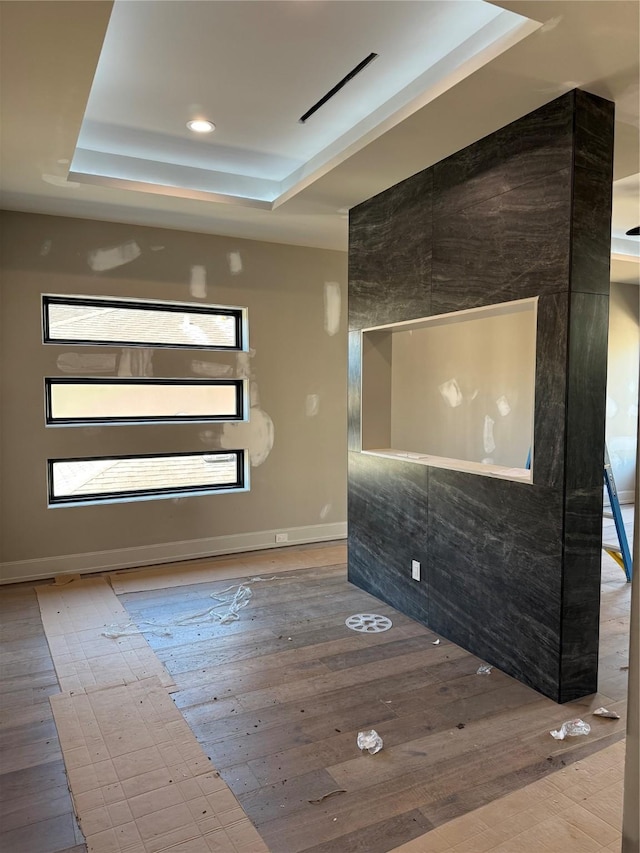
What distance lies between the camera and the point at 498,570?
9.21ft

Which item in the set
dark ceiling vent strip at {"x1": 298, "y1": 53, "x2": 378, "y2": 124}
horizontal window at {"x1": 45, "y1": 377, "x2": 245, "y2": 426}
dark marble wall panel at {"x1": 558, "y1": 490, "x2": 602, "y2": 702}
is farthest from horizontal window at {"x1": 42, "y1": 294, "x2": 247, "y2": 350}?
dark marble wall panel at {"x1": 558, "y1": 490, "x2": 602, "y2": 702}

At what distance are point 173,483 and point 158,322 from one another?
1298 millimetres

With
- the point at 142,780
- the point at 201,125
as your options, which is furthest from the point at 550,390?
the point at 201,125

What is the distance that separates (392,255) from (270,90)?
45.5 inches

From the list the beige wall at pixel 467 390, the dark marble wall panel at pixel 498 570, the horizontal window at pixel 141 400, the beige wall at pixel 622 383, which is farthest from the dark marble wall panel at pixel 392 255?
the beige wall at pixel 622 383

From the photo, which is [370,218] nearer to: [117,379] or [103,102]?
[103,102]

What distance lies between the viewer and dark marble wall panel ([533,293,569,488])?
2455 millimetres

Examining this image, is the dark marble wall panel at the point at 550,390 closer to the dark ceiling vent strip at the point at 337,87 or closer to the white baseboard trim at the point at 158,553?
the dark ceiling vent strip at the point at 337,87

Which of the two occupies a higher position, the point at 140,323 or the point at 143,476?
the point at 140,323

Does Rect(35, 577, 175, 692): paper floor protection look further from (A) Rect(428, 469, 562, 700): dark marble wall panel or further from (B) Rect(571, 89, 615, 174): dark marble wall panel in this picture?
(B) Rect(571, 89, 615, 174): dark marble wall panel

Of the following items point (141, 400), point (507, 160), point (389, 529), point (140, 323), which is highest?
point (507, 160)

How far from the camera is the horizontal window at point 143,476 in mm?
4387

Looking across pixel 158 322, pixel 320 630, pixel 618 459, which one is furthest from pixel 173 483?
pixel 618 459

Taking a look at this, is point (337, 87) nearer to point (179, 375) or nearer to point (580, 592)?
point (179, 375)
